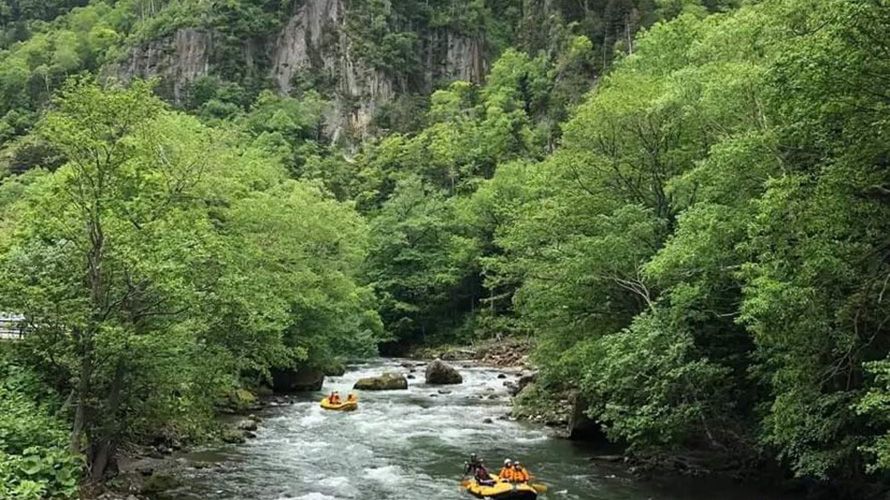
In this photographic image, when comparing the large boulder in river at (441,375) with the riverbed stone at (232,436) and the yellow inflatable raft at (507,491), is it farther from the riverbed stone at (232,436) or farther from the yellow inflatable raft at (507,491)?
the yellow inflatable raft at (507,491)

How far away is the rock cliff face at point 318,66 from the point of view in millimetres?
106812

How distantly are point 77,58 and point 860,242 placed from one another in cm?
12442

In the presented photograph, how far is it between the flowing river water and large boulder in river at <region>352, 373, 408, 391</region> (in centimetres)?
421

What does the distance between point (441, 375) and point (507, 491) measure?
22.9 metres

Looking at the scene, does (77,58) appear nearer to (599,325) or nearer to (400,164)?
(400,164)

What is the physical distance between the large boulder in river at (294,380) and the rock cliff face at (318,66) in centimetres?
7079

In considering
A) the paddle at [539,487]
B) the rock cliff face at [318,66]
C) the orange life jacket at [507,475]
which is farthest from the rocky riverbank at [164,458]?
the rock cliff face at [318,66]

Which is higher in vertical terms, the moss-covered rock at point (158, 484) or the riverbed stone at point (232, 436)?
the moss-covered rock at point (158, 484)

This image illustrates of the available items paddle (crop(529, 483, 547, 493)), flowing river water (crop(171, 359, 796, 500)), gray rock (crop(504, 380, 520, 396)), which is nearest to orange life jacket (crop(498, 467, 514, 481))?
paddle (crop(529, 483, 547, 493))

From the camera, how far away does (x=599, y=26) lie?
290 ft

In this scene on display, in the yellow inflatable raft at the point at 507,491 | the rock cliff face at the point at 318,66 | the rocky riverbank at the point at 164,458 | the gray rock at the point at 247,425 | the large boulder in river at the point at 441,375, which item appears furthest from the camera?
the rock cliff face at the point at 318,66

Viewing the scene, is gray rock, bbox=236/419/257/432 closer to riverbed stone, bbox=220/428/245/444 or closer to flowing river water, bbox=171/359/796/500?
flowing river water, bbox=171/359/796/500

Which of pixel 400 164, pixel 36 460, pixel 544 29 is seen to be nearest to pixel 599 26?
pixel 544 29

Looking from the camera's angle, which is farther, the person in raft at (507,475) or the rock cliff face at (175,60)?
the rock cliff face at (175,60)
